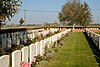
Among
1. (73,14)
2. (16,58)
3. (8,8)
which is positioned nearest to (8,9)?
(8,8)

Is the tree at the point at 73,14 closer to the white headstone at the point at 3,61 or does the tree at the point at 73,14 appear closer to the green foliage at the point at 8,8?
the green foliage at the point at 8,8

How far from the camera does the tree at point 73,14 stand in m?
67.4

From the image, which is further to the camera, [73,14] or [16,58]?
[73,14]

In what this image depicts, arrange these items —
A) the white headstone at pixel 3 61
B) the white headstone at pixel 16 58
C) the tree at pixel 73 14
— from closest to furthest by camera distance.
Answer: the white headstone at pixel 3 61 < the white headstone at pixel 16 58 < the tree at pixel 73 14

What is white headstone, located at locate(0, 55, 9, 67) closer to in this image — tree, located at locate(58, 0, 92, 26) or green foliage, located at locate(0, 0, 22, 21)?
green foliage, located at locate(0, 0, 22, 21)

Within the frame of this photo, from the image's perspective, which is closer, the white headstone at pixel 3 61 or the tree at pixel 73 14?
the white headstone at pixel 3 61

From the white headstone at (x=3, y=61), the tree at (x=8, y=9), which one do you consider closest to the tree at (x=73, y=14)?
the tree at (x=8, y=9)

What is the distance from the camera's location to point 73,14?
67.5m

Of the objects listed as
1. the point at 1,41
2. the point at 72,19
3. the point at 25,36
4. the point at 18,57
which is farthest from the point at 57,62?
the point at 72,19

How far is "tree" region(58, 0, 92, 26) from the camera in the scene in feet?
221

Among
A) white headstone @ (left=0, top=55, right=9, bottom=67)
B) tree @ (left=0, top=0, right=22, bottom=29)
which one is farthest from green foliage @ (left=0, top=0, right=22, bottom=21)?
white headstone @ (left=0, top=55, right=9, bottom=67)

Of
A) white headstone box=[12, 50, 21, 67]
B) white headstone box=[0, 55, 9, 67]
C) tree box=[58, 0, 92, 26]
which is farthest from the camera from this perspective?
tree box=[58, 0, 92, 26]

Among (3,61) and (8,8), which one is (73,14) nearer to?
(8,8)

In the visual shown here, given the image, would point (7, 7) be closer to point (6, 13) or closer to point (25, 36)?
point (6, 13)
